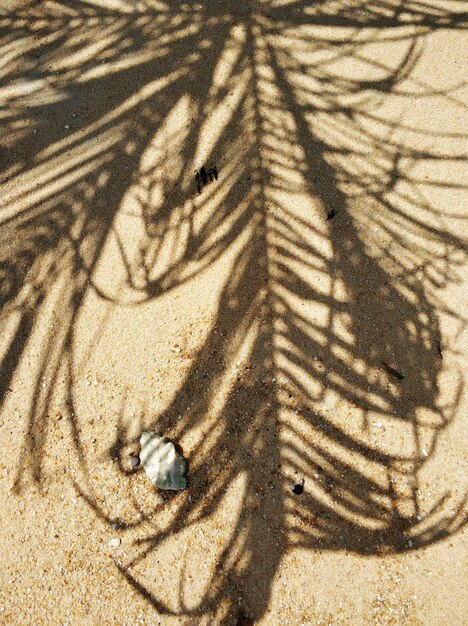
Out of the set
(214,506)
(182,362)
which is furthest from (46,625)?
(182,362)

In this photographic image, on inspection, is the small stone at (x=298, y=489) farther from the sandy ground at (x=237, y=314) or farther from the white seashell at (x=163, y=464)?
the white seashell at (x=163, y=464)

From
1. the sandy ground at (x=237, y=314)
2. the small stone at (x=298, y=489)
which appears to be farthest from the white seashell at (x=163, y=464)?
the small stone at (x=298, y=489)

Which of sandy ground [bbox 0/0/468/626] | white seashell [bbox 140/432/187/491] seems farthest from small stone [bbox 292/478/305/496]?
white seashell [bbox 140/432/187/491]

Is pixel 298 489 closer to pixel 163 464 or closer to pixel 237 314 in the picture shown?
pixel 163 464

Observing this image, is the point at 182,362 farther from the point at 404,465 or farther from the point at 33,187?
the point at 33,187

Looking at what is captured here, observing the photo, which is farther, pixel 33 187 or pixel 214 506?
pixel 33 187

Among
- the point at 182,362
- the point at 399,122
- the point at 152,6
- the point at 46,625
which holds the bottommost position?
the point at 46,625

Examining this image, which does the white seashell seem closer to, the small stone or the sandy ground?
the sandy ground
